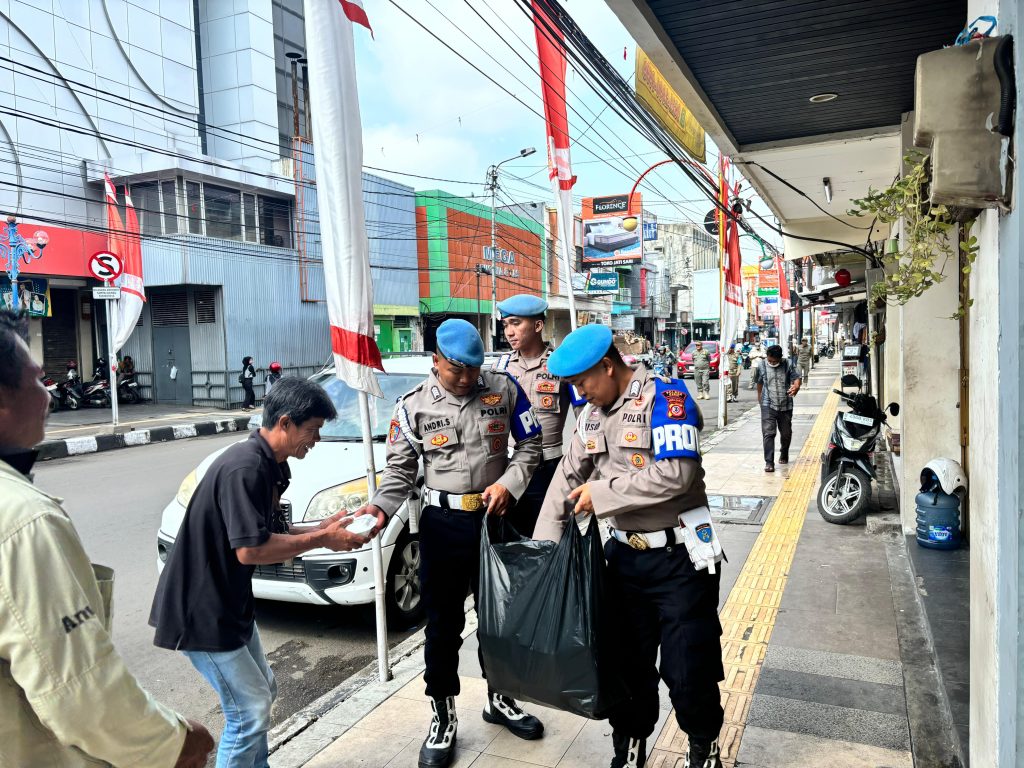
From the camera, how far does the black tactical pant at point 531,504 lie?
3.49m

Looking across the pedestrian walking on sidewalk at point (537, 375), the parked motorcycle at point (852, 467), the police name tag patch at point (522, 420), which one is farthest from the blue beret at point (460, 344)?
the parked motorcycle at point (852, 467)

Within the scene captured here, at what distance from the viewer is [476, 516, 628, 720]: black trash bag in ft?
8.21

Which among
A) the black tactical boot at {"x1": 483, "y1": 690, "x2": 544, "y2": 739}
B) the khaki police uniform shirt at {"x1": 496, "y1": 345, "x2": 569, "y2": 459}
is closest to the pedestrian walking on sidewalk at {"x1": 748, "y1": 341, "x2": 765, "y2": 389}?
the khaki police uniform shirt at {"x1": 496, "y1": 345, "x2": 569, "y2": 459}

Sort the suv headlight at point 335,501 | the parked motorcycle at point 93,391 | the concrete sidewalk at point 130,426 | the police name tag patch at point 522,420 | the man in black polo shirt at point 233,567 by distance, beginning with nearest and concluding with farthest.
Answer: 1. the man in black polo shirt at point 233,567
2. the police name tag patch at point 522,420
3. the suv headlight at point 335,501
4. the concrete sidewalk at point 130,426
5. the parked motorcycle at point 93,391

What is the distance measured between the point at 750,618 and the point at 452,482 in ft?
7.70

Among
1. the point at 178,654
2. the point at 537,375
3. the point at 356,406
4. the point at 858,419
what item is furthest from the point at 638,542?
the point at 858,419

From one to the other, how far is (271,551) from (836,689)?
2771mm

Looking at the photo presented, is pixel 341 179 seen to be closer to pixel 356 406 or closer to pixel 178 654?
pixel 356 406

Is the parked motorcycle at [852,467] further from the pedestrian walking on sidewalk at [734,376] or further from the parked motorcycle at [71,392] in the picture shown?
the parked motorcycle at [71,392]

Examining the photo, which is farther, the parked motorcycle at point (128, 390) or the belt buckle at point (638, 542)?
the parked motorcycle at point (128, 390)

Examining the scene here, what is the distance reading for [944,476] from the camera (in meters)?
5.19

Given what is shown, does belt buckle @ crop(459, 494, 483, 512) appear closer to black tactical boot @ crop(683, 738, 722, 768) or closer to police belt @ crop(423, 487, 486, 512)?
police belt @ crop(423, 487, 486, 512)

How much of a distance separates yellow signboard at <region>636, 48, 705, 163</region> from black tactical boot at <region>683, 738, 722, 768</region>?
4412 millimetres

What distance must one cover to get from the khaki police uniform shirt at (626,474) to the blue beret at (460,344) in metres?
0.53
